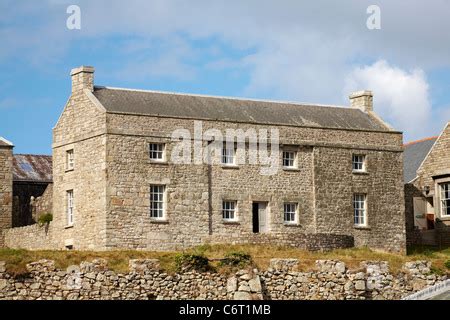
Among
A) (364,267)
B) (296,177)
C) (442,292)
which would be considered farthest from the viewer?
(296,177)

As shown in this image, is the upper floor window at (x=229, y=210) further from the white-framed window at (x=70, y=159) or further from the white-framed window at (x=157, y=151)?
the white-framed window at (x=70, y=159)

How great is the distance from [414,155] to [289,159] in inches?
628

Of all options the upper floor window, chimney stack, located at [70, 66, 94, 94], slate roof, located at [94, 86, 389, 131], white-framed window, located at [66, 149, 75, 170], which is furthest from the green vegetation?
the upper floor window

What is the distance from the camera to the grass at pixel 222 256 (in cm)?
5406

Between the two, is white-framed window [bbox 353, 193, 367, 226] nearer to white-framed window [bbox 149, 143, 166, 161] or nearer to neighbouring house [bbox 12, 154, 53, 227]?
white-framed window [bbox 149, 143, 166, 161]

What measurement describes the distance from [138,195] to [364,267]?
11.4 m

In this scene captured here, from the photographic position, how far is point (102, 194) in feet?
209

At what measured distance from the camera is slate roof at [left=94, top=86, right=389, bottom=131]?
66.5 meters

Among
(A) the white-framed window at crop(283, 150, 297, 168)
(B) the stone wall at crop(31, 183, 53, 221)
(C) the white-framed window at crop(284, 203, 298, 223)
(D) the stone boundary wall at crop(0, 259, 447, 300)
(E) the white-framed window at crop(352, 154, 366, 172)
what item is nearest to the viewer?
(D) the stone boundary wall at crop(0, 259, 447, 300)

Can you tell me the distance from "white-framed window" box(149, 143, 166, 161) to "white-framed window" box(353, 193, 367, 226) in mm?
10606

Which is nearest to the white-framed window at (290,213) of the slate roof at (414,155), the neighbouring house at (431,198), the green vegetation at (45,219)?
the neighbouring house at (431,198)
